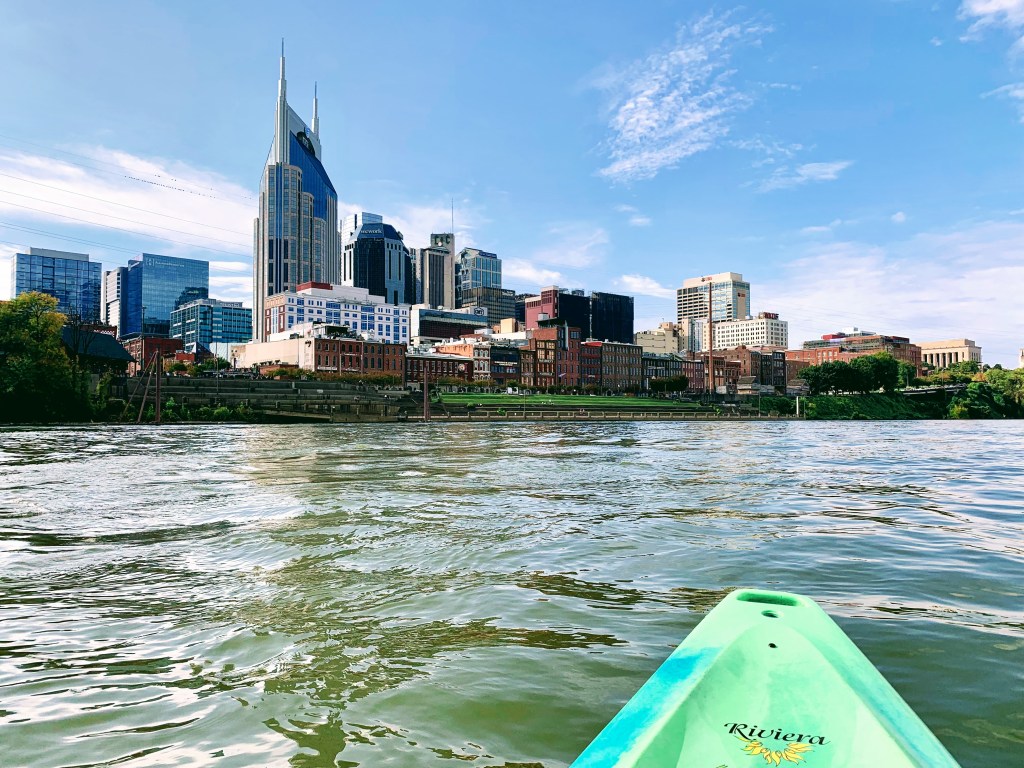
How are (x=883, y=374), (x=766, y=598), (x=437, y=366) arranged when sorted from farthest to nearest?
1. (x=437, y=366)
2. (x=883, y=374)
3. (x=766, y=598)

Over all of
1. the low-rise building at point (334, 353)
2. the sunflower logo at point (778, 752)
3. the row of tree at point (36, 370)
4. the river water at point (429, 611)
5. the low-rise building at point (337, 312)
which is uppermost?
the low-rise building at point (337, 312)

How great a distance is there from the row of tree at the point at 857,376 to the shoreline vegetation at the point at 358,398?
0.71 ft

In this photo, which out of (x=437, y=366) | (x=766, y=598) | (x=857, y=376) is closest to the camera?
(x=766, y=598)

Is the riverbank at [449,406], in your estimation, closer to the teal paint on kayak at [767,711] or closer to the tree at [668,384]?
the tree at [668,384]

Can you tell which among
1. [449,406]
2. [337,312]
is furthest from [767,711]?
[337,312]

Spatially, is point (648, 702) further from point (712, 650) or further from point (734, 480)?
point (734, 480)

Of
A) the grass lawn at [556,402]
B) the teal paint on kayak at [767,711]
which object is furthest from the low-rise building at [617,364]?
the teal paint on kayak at [767,711]

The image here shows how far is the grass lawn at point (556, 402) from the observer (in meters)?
106

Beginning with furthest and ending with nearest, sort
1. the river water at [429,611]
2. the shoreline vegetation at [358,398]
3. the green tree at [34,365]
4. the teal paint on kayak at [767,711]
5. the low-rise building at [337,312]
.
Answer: the low-rise building at [337,312] → the shoreline vegetation at [358,398] → the green tree at [34,365] → the river water at [429,611] → the teal paint on kayak at [767,711]

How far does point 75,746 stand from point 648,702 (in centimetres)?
323

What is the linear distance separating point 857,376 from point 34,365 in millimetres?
140651

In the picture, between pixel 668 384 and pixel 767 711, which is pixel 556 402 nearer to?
pixel 668 384

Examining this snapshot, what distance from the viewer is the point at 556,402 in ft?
385

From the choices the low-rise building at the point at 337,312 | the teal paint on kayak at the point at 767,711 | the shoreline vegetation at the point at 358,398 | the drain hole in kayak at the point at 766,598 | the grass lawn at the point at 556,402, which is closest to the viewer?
the teal paint on kayak at the point at 767,711
